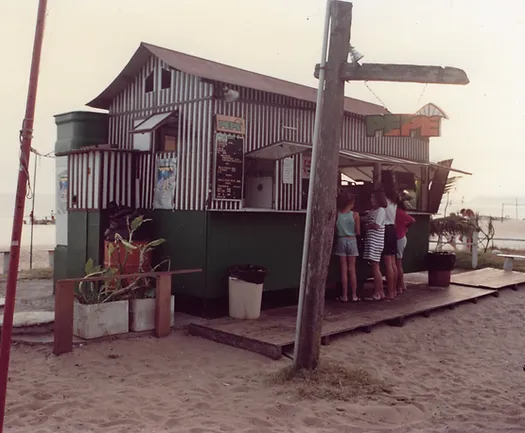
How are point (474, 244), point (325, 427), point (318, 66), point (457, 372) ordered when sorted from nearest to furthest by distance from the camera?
1. point (325, 427)
2. point (318, 66)
3. point (457, 372)
4. point (474, 244)

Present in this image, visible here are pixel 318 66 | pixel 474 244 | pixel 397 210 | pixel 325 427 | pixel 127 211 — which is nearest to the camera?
pixel 325 427

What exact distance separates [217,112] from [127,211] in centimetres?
209

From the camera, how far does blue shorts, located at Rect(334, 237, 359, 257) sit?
8.74m

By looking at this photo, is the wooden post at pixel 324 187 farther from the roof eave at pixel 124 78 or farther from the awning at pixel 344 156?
the roof eave at pixel 124 78

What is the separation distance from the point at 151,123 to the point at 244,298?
286 cm

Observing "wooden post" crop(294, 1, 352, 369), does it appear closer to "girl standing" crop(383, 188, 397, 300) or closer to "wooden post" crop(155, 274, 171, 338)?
A: "wooden post" crop(155, 274, 171, 338)

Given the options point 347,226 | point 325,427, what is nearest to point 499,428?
point 325,427

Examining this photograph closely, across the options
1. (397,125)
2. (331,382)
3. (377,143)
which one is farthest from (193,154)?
(377,143)

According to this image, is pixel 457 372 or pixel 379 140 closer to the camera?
pixel 457 372

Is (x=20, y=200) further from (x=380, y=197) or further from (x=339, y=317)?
(x=380, y=197)

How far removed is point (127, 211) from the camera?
8.48 m

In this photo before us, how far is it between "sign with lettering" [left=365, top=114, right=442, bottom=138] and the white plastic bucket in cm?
269

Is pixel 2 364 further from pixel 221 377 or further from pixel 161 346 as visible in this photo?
pixel 161 346

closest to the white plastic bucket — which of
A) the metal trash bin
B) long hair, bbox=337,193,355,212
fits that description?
the metal trash bin
